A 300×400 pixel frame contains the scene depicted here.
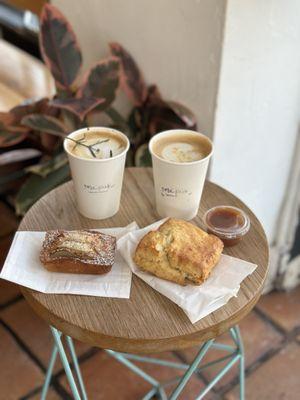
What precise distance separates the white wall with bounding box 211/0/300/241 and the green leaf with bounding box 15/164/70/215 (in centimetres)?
48

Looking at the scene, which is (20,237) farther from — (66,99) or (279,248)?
(279,248)

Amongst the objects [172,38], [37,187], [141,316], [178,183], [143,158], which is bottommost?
[37,187]

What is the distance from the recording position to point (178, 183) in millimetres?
997

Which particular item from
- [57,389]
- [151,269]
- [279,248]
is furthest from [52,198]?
[279,248]

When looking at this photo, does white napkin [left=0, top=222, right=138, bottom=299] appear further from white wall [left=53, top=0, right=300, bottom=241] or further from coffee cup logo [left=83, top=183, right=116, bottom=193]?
white wall [left=53, top=0, right=300, bottom=241]

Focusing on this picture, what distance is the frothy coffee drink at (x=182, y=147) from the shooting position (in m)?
1.01

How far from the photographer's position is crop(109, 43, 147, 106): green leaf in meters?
1.50

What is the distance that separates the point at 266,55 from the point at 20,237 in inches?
28.9

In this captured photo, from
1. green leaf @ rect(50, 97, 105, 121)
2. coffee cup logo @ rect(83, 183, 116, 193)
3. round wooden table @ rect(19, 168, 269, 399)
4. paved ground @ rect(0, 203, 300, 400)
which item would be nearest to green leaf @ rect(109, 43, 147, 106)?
green leaf @ rect(50, 97, 105, 121)

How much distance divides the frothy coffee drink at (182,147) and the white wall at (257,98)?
10.5 inches

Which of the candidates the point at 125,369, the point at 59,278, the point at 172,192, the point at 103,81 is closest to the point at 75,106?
the point at 103,81

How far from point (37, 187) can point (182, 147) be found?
692 millimetres

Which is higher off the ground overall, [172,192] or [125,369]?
[172,192]

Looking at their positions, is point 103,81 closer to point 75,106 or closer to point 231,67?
point 75,106
